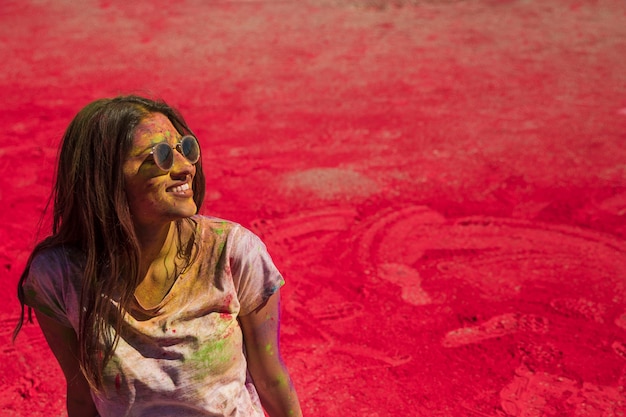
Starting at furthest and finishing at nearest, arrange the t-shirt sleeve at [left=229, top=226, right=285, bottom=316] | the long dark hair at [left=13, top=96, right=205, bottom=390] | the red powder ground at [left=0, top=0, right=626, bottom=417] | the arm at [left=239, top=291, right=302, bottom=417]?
the red powder ground at [left=0, top=0, right=626, bottom=417], the arm at [left=239, top=291, right=302, bottom=417], the t-shirt sleeve at [left=229, top=226, right=285, bottom=316], the long dark hair at [left=13, top=96, right=205, bottom=390]

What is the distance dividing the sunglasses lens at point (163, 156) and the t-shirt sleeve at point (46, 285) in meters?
0.36

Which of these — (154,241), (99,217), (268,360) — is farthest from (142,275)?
(268,360)

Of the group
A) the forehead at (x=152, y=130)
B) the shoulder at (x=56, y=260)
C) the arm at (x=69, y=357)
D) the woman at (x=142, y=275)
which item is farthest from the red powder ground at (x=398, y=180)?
the arm at (x=69, y=357)

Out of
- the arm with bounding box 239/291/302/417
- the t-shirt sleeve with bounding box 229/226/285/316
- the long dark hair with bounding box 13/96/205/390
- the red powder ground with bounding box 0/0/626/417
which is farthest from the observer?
the red powder ground with bounding box 0/0/626/417

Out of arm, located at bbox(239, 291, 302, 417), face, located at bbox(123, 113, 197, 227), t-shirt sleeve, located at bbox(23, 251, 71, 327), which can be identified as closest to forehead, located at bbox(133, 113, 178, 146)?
face, located at bbox(123, 113, 197, 227)

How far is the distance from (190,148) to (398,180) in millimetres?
3649

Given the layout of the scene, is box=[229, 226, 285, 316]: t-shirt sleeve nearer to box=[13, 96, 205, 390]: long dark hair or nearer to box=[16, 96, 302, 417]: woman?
box=[16, 96, 302, 417]: woman

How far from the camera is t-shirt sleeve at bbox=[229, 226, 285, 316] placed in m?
2.00

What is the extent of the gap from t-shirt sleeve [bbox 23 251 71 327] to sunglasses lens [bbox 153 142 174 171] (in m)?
0.36

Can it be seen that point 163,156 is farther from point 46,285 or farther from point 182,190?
point 46,285

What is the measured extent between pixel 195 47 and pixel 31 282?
300 inches

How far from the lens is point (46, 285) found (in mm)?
1932

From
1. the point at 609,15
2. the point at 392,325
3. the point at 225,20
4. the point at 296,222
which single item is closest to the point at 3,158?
the point at 296,222

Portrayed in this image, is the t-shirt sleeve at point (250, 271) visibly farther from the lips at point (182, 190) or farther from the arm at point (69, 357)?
the arm at point (69, 357)
